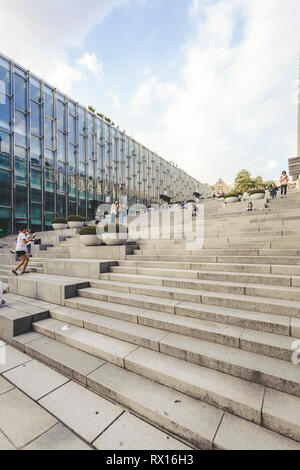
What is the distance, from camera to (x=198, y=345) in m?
3.17

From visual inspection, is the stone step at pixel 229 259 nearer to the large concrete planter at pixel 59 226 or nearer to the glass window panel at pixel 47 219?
the large concrete planter at pixel 59 226

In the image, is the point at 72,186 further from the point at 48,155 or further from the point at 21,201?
the point at 21,201

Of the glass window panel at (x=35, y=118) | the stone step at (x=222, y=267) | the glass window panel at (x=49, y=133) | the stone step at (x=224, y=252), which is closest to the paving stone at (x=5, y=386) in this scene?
the stone step at (x=222, y=267)

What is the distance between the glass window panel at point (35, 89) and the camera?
68.3 feet

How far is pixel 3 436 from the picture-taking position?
7.68 feet

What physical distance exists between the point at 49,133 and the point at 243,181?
41.6 m

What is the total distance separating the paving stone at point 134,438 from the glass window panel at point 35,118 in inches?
980

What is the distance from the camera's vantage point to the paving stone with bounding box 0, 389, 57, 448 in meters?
2.35

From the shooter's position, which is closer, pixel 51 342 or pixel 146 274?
pixel 51 342

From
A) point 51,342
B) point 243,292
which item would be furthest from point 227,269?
point 51,342

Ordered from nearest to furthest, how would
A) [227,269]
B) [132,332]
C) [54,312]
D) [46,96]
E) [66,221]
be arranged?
[132,332] → [54,312] → [227,269] → [66,221] → [46,96]

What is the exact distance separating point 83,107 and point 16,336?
29.0 m
